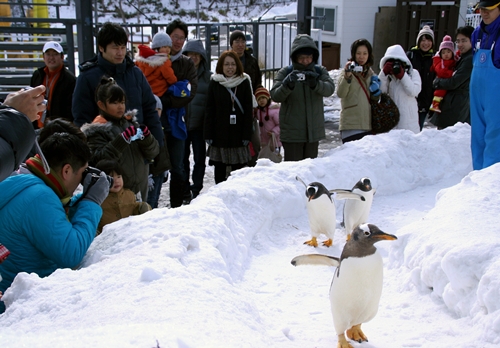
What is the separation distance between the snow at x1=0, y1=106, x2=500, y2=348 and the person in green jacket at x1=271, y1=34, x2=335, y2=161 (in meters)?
1.36

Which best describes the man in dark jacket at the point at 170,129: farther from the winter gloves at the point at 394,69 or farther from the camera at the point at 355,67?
the winter gloves at the point at 394,69

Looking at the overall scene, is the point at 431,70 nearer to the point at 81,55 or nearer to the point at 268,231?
the point at 268,231

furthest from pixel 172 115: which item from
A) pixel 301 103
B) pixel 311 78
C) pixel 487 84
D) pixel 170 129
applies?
pixel 487 84

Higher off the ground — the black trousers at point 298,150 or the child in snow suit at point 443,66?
the child in snow suit at point 443,66

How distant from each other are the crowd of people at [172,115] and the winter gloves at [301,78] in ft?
0.05

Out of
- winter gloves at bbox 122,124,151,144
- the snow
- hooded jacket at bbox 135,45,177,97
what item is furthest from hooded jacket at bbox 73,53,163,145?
the snow

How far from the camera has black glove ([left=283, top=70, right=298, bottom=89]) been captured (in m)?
5.47

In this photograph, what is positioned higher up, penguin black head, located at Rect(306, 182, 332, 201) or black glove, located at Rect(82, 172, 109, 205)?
black glove, located at Rect(82, 172, 109, 205)

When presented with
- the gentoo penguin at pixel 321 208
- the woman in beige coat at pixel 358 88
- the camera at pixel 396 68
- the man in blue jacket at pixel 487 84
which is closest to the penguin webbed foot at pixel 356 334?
the gentoo penguin at pixel 321 208

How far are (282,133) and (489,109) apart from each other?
2157 mm

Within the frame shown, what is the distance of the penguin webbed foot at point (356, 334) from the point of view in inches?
102

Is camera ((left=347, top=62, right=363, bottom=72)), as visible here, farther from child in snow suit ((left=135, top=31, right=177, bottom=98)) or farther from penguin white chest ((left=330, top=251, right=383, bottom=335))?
penguin white chest ((left=330, top=251, right=383, bottom=335))

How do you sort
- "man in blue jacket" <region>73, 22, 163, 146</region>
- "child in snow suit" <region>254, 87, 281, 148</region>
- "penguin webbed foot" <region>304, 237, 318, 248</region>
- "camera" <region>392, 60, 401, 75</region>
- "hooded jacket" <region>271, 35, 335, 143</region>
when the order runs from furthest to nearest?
"child in snow suit" <region>254, 87, 281, 148</region>
"camera" <region>392, 60, 401, 75</region>
"hooded jacket" <region>271, 35, 335, 143</region>
"man in blue jacket" <region>73, 22, 163, 146</region>
"penguin webbed foot" <region>304, 237, 318, 248</region>

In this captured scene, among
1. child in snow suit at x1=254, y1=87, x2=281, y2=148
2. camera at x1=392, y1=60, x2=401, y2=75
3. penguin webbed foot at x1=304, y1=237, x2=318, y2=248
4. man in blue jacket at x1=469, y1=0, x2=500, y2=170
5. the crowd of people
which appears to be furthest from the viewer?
child in snow suit at x1=254, y1=87, x2=281, y2=148
